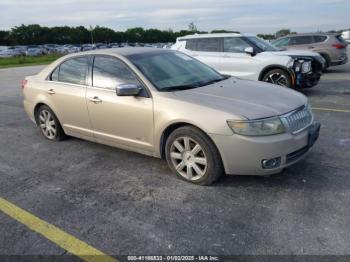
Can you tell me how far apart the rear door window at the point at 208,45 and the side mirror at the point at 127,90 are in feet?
19.7

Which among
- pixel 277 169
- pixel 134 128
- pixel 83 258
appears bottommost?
pixel 83 258

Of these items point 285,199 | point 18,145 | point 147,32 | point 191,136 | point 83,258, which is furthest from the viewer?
point 147,32

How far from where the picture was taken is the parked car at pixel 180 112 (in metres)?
3.41

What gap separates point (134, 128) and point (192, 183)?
1.02m

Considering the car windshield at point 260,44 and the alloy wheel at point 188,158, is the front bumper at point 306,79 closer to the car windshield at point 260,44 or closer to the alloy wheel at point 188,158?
the car windshield at point 260,44

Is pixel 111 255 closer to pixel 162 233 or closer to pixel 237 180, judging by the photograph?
pixel 162 233

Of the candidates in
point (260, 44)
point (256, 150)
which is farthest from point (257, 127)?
point (260, 44)

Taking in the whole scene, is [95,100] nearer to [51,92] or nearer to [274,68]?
[51,92]

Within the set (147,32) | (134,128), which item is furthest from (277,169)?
(147,32)

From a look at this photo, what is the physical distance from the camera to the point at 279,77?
8.58m

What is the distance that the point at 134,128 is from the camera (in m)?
4.18

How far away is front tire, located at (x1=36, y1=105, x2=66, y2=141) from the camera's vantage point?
5.46m

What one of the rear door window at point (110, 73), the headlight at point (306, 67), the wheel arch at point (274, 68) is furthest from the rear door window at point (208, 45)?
the rear door window at point (110, 73)

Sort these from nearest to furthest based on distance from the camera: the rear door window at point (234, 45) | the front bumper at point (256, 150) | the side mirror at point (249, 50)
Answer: the front bumper at point (256, 150) < the side mirror at point (249, 50) < the rear door window at point (234, 45)
